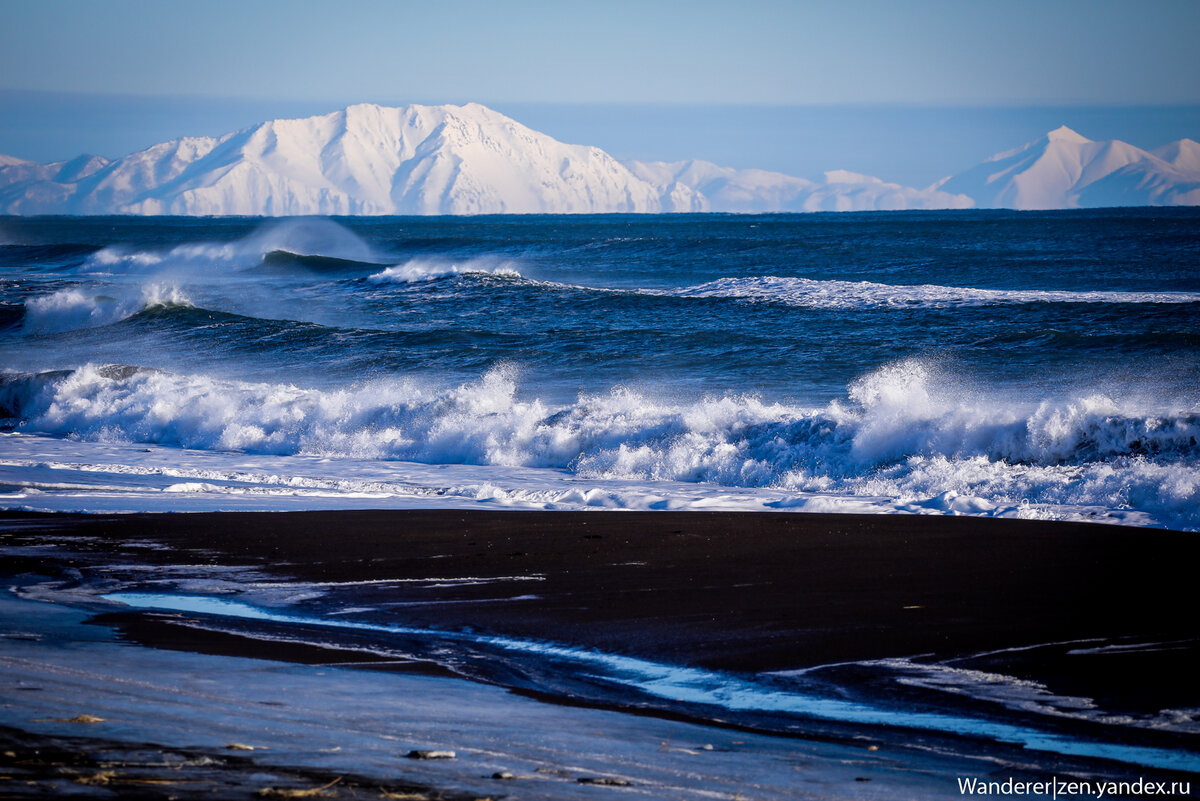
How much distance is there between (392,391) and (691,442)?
241 inches

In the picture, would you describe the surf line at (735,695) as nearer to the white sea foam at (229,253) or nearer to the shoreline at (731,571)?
the shoreline at (731,571)

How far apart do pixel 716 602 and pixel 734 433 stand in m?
6.65

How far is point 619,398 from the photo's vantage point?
51.1ft

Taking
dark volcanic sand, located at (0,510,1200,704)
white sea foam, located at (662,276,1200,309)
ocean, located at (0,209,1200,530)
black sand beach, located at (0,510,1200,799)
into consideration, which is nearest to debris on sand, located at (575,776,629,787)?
black sand beach, located at (0,510,1200,799)

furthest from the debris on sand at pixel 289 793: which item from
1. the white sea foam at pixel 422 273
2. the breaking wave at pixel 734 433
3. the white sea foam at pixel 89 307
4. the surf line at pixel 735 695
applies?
the white sea foam at pixel 422 273

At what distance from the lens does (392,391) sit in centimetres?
1712

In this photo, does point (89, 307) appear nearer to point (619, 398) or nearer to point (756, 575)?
point (619, 398)

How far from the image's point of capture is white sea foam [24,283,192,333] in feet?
97.5

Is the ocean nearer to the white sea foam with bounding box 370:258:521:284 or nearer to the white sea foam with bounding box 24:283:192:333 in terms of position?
the white sea foam with bounding box 24:283:192:333

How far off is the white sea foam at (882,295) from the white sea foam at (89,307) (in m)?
15.0

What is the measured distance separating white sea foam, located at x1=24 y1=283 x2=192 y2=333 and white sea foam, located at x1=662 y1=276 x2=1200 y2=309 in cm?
1501

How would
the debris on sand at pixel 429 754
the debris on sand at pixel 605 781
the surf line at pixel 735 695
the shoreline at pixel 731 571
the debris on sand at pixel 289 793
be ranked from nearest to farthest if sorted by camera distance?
the debris on sand at pixel 289 793 → the debris on sand at pixel 605 781 → the debris on sand at pixel 429 754 → the surf line at pixel 735 695 → the shoreline at pixel 731 571

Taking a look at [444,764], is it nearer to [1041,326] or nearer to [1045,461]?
[1045,461]

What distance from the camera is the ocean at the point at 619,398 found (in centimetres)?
1106
